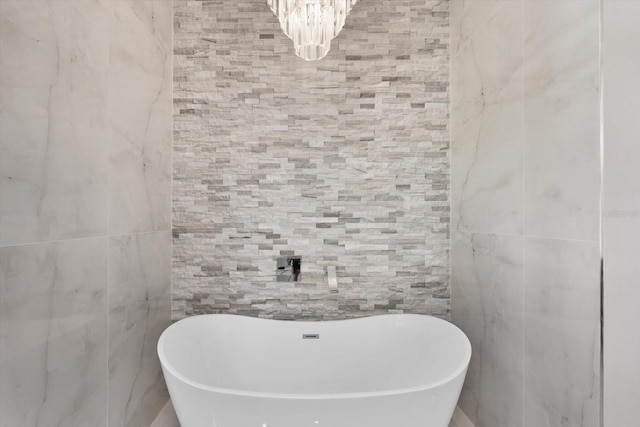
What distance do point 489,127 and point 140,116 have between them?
1.58m

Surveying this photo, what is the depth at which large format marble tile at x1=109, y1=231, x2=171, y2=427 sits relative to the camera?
4.07 ft

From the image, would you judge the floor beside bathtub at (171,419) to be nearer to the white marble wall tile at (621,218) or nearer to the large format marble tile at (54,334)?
the large format marble tile at (54,334)

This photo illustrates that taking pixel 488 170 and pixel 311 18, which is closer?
pixel 311 18

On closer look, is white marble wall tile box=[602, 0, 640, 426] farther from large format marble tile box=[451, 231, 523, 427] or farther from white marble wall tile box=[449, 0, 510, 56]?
white marble wall tile box=[449, 0, 510, 56]

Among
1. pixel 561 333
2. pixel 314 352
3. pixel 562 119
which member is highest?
pixel 562 119

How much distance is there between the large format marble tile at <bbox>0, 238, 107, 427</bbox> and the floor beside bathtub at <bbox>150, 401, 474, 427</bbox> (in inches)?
17.5

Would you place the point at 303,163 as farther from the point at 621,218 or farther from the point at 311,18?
the point at 621,218

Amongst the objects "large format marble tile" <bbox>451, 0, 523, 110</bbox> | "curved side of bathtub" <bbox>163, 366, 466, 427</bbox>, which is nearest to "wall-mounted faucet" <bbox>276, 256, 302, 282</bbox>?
"curved side of bathtub" <bbox>163, 366, 466, 427</bbox>

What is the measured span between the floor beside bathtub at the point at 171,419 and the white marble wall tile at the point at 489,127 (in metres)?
0.94

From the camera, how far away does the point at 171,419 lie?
5.18ft

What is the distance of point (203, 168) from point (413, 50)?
1357 millimetres

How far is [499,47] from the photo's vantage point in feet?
4.28

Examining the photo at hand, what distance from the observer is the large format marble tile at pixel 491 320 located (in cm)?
120

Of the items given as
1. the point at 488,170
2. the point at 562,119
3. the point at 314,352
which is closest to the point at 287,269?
the point at 314,352
